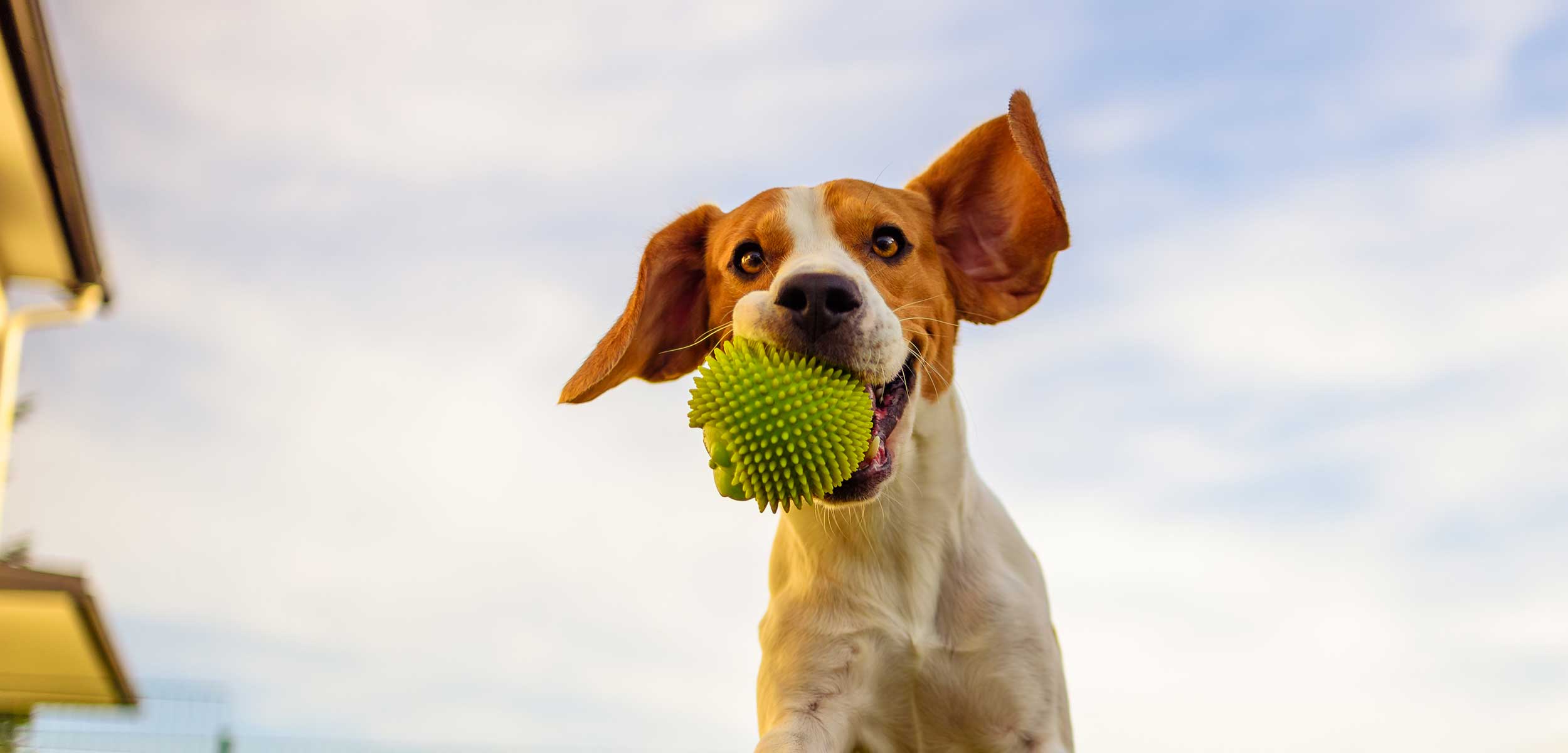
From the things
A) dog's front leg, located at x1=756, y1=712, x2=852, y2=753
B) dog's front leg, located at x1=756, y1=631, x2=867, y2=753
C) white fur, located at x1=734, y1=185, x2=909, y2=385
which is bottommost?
dog's front leg, located at x1=756, y1=712, x2=852, y2=753

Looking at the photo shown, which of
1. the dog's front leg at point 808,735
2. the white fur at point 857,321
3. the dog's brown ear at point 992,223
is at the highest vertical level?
the dog's brown ear at point 992,223

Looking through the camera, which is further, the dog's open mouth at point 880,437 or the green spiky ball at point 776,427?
the dog's open mouth at point 880,437

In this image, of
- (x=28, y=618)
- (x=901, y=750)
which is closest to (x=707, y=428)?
(x=901, y=750)

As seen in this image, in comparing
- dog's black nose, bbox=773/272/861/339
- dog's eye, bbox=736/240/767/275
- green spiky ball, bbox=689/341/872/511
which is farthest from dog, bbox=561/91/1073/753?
green spiky ball, bbox=689/341/872/511

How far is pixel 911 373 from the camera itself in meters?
3.12

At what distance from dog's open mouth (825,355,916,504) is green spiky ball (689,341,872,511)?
0.37 ft

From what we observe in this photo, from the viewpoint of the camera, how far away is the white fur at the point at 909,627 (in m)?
3.18

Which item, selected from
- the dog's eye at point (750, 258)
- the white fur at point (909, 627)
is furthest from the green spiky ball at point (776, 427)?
the dog's eye at point (750, 258)

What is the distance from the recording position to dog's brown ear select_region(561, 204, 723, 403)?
347 centimetres

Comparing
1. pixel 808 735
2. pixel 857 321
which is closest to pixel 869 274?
pixel 857 321

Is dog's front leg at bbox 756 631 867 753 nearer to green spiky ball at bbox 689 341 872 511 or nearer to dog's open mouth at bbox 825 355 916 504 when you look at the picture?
dog's open mouth at bbox 825 355 916 504

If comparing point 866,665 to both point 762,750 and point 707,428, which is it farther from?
point 707,428

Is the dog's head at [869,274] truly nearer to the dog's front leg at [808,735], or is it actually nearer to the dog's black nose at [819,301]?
the dog's black nose at [819,301]

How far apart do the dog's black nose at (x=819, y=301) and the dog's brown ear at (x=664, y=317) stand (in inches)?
30.9
